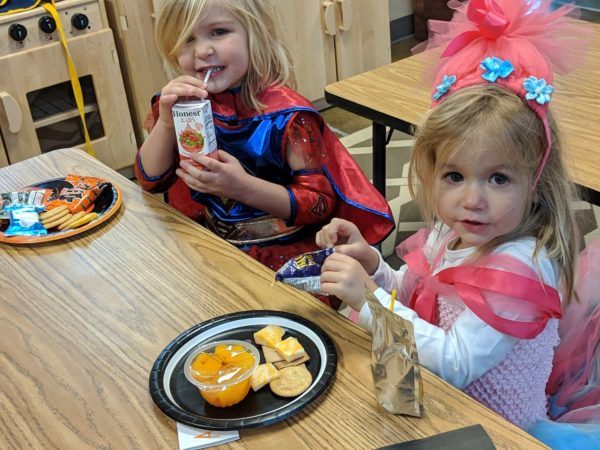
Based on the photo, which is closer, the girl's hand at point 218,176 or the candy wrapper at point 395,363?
the candy wrapper at point 395,363

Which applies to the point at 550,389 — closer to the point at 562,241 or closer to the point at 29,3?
the point at 562,241

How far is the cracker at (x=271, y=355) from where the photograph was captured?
107 centimetres

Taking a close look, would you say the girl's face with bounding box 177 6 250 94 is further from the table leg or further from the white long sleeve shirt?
the table leg

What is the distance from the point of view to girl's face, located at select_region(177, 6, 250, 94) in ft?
5.07

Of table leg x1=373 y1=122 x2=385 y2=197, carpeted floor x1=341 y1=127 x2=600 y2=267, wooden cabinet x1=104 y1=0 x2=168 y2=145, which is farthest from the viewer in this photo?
wooden cabinet x1=104 y1=0 x2=168 y2=145

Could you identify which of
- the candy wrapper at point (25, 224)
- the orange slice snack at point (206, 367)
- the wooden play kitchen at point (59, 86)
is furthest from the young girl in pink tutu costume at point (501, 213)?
the wooden play kitchen at point (59, 86)

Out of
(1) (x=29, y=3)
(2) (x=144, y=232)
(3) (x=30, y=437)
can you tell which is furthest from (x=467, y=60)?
(1) (x=29, y=3)

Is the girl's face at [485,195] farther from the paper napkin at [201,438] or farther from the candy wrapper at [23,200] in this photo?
the candy wrapper at [23,200]

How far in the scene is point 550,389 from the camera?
4.31 ft

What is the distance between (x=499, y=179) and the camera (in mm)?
1122

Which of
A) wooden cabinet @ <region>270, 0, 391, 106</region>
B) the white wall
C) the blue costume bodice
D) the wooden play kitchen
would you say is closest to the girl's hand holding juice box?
the blue costume bodice

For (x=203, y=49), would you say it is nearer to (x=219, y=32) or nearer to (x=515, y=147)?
(x=219, y=32)

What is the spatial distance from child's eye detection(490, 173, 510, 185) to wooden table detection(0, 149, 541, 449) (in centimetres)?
31

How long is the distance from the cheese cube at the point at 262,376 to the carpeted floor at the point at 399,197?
1523 mm
